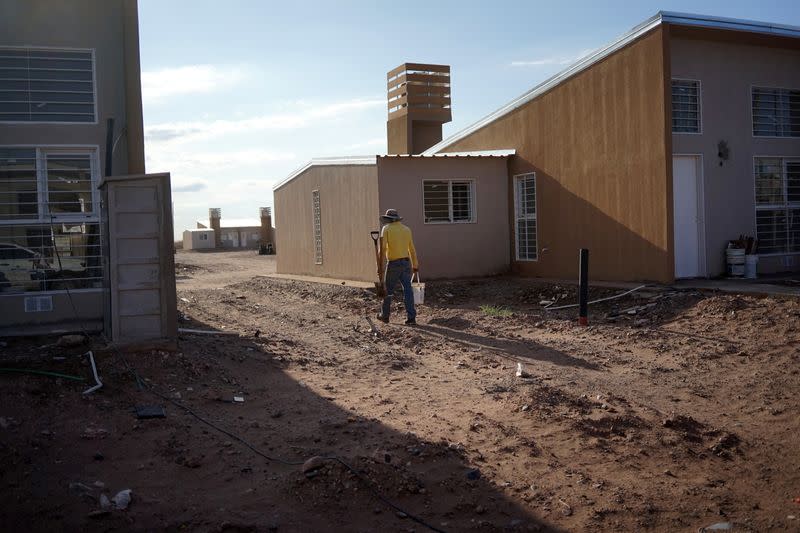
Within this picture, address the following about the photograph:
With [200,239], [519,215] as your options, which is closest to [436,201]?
[519,215]

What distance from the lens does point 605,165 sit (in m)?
13.9

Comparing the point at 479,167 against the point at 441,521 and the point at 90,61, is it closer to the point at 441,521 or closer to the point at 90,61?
the point at 90,61

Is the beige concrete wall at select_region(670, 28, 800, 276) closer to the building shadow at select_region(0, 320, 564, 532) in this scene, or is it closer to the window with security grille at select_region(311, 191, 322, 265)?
the building shadow at select_region(0, 320, 564, 532)

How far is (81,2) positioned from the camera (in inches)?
378

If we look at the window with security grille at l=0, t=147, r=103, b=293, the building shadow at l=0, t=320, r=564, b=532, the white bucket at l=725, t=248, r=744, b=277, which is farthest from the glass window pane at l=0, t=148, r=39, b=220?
the white bucket at l=725, t=248, r=744, b=277

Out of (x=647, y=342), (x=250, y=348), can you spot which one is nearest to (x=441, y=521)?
(x=250, y=348)

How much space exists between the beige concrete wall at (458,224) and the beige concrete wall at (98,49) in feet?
22.0

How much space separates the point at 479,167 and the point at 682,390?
9.99 meters

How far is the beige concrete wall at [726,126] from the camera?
43.8 feet

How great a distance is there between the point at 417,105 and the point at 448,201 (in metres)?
8.62

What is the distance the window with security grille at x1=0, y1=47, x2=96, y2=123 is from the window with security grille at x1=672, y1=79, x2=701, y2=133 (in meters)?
9.79

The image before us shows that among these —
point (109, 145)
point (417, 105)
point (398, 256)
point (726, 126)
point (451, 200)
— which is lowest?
point (398, 256)

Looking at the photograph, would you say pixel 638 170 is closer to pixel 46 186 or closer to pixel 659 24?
pixel 659 24

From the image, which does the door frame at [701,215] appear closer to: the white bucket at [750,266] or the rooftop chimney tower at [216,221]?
the white bucket at [750,266]
